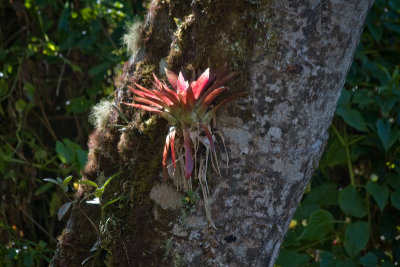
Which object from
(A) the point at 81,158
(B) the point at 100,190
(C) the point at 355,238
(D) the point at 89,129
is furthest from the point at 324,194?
(D) the point at 89,129

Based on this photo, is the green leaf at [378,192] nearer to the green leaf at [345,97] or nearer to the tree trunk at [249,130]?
the green leaf at [345,97]

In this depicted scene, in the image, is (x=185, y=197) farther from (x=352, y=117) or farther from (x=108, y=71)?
(x=108, y=71)

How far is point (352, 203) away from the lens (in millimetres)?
1587

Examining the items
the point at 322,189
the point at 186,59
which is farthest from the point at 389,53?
the point at 186,59

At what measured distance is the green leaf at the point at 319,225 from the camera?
4.97ft

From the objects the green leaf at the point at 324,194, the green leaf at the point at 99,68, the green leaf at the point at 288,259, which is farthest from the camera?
the green leaf at the point at 99,68

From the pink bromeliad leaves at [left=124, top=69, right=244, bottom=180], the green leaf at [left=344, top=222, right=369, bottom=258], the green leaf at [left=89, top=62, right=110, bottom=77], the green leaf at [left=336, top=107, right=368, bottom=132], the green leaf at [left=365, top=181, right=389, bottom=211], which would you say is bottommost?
the green leaf at [left=344, top=222, right=369, bottom=258]

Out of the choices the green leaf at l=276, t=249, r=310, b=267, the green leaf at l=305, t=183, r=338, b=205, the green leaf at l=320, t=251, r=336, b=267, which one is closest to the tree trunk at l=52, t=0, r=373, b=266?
the green leaf at l=276, t=249, r=310, b=267

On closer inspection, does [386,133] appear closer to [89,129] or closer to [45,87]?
[89,129]

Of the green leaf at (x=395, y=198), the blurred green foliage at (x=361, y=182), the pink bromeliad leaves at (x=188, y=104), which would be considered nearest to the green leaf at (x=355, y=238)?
the blurred green foliage at (x=361, y=182)

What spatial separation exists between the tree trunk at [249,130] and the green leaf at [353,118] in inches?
29.0

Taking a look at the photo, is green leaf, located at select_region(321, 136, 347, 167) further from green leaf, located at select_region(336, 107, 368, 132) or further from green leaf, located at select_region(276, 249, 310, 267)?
green leaf, located at select_region(276, 249, 310, 267)

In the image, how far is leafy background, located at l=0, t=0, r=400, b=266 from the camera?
1562 mm

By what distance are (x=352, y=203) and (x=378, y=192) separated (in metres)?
0.10
